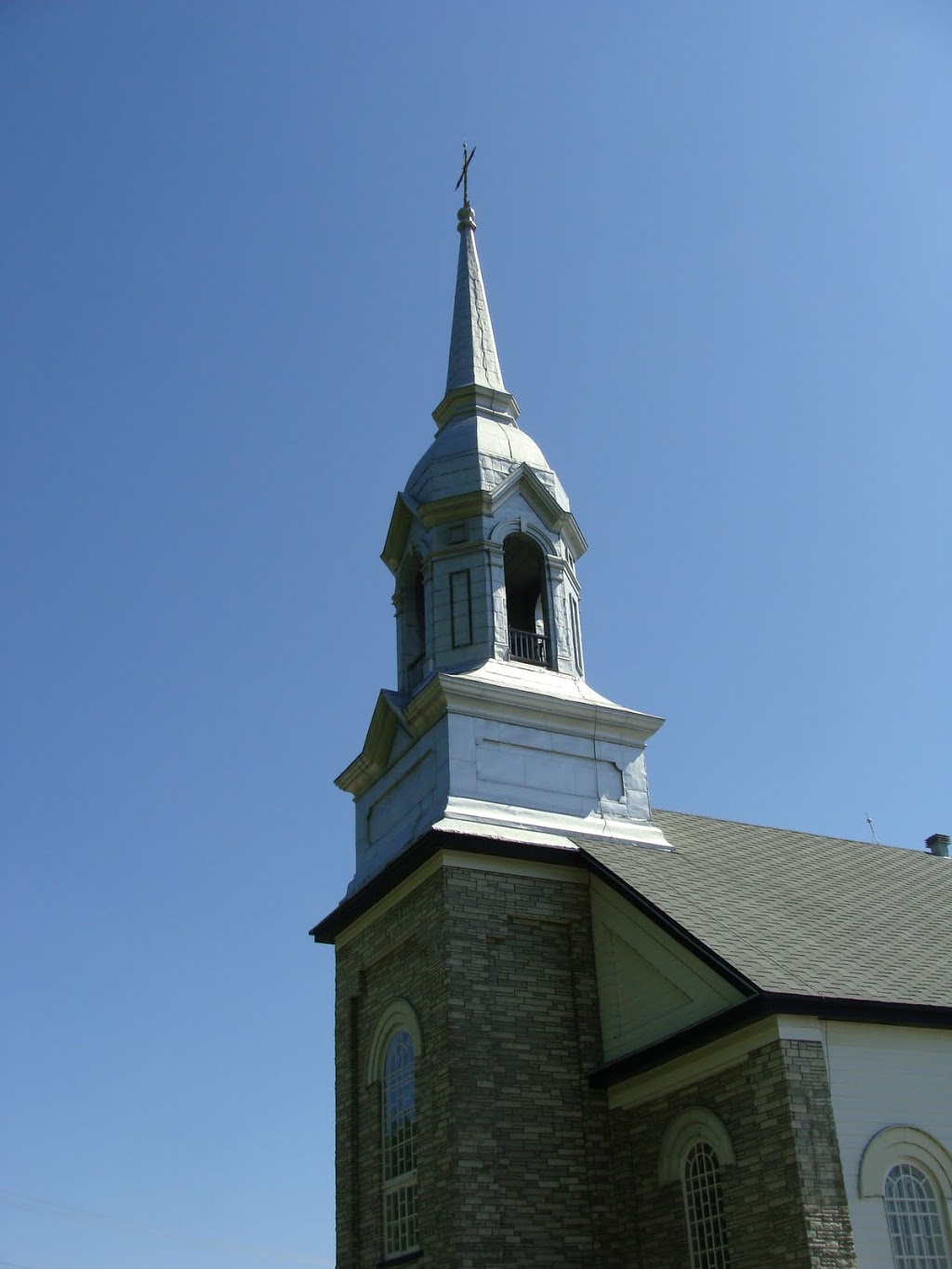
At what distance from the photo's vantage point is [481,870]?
725 inches

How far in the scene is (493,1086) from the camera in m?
16.9

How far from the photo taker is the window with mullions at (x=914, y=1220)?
14.1 metres

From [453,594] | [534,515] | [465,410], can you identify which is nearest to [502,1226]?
[453,594]

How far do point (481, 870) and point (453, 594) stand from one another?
5.14 metres

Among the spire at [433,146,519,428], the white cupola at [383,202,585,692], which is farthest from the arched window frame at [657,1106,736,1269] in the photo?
the spire at [433,146,519,428]

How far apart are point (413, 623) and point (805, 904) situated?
8213 mm

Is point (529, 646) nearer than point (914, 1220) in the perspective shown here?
No

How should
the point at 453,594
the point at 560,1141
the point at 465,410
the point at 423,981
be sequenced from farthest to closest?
the point at 465,410 < the point at 453,594 < the point at 423,981 < the point at 560,1141

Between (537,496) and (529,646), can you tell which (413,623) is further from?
(537,496)

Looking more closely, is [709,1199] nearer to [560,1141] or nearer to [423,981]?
[560,1141]

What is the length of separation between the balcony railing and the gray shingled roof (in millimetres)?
3274

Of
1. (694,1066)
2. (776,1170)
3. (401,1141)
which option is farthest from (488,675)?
(776,1170)

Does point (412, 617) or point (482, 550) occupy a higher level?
point (482, 550)

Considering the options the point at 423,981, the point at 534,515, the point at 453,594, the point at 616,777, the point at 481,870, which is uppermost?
the point at 534,515
